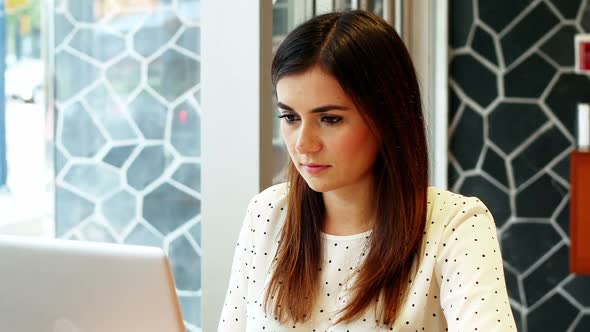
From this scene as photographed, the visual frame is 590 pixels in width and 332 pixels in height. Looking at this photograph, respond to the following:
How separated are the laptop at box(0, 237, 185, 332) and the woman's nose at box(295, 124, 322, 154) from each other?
13.9 inches

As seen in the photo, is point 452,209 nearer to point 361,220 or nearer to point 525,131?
point 361,220

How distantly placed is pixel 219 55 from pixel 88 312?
668mm

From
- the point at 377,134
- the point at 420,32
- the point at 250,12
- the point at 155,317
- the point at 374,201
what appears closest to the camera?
the point at 155,317

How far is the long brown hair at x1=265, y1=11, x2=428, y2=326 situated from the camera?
1.15 metres

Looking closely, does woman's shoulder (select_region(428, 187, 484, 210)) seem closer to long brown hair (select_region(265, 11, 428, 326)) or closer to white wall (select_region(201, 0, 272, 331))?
long brown hair (select_region(265, 11, 428, 326))

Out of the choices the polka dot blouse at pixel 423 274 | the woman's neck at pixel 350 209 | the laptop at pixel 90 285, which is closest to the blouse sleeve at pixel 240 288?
the polka dot blouse at pixel 423 274

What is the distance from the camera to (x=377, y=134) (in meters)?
1.17

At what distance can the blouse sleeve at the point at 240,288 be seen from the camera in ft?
4.36

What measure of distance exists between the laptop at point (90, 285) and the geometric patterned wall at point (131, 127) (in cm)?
123

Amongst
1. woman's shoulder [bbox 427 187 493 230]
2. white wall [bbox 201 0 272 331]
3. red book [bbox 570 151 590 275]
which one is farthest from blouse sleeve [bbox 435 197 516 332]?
red book [bbox 570 151 590 275]

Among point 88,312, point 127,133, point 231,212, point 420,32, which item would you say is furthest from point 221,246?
point 420,32

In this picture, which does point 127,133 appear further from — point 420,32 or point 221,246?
point 420,32

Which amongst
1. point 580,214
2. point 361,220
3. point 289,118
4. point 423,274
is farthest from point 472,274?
point 580,214

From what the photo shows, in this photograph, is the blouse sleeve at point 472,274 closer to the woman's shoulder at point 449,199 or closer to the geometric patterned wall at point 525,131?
the woman's shoulder at point 449,199
